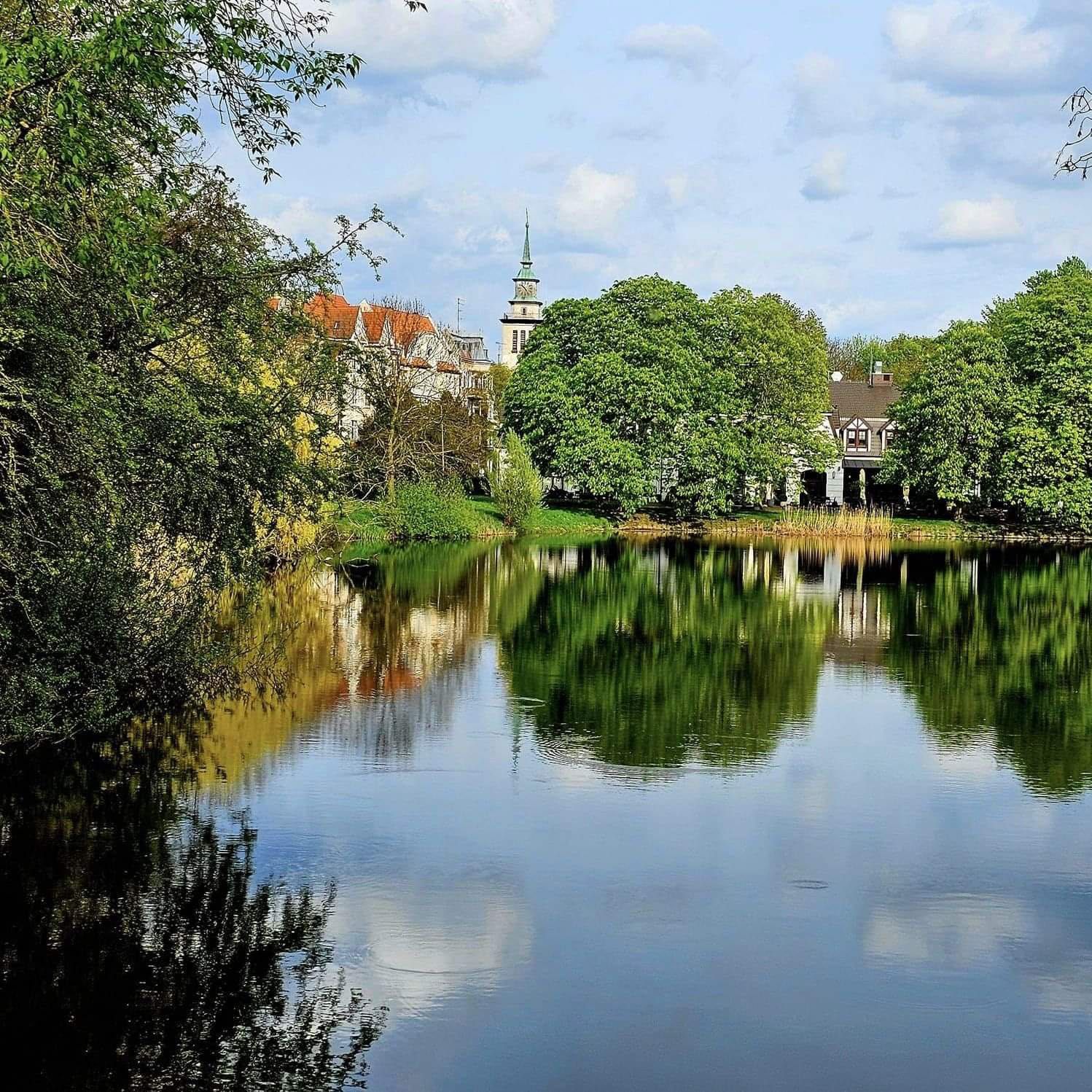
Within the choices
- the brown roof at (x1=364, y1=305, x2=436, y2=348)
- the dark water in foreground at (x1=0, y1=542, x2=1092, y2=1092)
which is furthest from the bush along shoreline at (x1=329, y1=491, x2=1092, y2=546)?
the dark water in foreground at (x1=0, y1=542, x2=1092, y2=1092)

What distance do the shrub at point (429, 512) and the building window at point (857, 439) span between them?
33.4 metres

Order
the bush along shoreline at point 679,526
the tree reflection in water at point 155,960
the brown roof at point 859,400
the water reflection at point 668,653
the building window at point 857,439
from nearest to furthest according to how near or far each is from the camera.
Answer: the tree reflection in water at point 155,960 → the water reflection at point 668,653 → the bush along shoreline at point 679,526 → the building window at point 857,439 → the brown roof at point 859,400

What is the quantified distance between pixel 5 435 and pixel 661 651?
16.1 m

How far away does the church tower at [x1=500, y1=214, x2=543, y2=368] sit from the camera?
137 meters

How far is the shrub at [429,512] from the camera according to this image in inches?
2133

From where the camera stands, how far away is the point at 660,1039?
28.9 ft

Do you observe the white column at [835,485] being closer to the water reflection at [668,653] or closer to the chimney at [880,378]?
the chimney at [880,378]

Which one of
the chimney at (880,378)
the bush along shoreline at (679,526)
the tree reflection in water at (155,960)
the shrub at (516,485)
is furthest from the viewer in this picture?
the chimney at (880,378)

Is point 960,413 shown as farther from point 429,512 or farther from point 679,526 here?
point 429,512

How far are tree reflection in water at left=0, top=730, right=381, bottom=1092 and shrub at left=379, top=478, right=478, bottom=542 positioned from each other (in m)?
40.3

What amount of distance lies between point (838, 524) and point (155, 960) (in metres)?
58.7

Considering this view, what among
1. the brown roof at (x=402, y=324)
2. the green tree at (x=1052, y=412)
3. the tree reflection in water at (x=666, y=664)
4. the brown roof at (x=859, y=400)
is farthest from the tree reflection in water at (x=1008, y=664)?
the brown roof at (x=859, y=400)

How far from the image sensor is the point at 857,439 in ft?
272

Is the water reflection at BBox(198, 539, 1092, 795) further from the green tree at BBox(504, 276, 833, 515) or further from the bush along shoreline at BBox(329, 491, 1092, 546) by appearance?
the green tree at BBox(504, 276, 833, 515)
